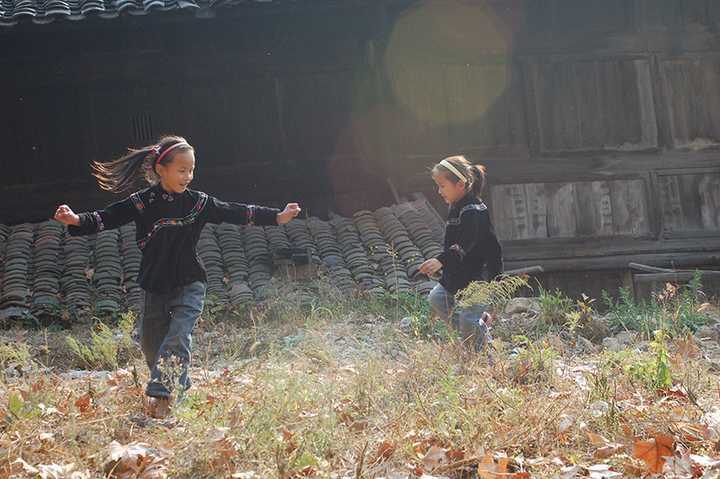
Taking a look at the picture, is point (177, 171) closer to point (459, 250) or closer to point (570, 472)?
point (459, 250)

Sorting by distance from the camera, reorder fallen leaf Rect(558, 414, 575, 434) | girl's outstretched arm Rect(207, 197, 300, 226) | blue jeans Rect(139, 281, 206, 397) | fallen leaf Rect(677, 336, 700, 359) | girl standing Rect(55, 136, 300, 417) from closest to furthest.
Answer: fallen leaf Rect(558, 414, 575, 434)
blue jeans Rect(139, 281, 206, 397)
girl standing Rect(55, 136, 300, 417)
girl's outstretched arm Rect(207, 197, 300, 226)
fallen leaf Rect(677, 336, 700, 359)

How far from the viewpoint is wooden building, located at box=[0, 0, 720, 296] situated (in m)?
9.11

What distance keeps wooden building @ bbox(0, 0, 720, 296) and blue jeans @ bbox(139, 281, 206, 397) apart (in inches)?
216

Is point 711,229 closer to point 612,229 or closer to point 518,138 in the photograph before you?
point 612,229

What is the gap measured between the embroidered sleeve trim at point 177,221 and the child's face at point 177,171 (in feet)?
0.39

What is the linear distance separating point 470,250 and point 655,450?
1898 millimetres

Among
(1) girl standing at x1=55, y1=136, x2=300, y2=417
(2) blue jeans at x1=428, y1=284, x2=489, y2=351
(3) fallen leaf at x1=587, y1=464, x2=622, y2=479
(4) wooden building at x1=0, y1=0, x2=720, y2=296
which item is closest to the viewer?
(3) fallen leaf at x1=587, y1=464, x2=622, y2=479

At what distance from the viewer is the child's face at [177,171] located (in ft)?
12.4

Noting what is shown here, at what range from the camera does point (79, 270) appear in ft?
23.7

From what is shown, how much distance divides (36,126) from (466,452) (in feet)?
25.0

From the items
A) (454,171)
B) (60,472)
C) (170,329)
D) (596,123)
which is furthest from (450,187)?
(596,123)

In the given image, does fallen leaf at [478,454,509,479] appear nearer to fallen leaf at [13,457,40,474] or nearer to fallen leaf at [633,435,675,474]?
fallen leaf at [633,435,675,474]

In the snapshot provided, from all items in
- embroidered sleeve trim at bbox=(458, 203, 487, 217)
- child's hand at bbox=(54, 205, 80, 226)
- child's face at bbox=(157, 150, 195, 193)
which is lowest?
embroidered sleeve trim at bbox=(458, 203, 487, 217)

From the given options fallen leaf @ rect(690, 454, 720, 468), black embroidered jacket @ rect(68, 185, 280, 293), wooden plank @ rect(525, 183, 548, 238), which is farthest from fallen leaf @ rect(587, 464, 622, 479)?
wooden plank @ rect(525, 183, 548, 238)
